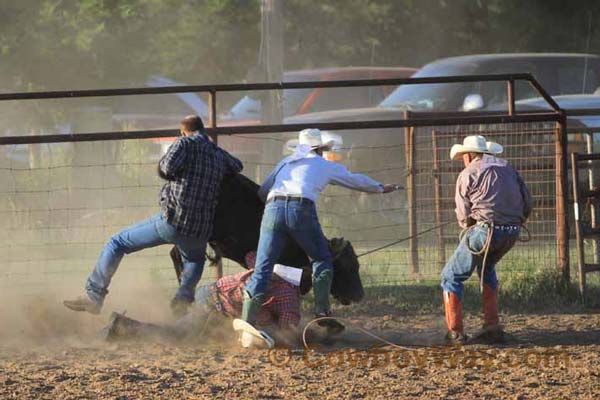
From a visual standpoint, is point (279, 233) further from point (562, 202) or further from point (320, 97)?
point (320, 97)

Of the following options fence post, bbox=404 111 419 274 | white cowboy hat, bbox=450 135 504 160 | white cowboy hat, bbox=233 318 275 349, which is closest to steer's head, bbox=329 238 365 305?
white cowboy hat, bbox=233 318 275 349

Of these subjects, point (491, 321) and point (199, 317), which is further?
point (199, 317)

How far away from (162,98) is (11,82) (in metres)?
2.84

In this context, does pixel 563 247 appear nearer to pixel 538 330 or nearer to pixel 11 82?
pixel 538 330

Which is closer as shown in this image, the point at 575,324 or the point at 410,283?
the point at 575,324

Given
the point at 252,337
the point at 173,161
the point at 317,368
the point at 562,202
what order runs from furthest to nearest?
the point at 562,202, the point at 173,161, the point at 252,337, the point at 317,368

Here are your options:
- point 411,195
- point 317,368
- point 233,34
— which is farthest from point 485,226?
point 233,34

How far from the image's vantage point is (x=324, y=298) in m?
7.80

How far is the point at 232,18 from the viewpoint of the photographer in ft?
71.7

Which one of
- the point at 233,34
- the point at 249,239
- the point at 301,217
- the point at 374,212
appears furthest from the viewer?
the point at 233,34

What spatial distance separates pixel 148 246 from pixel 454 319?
2.22m

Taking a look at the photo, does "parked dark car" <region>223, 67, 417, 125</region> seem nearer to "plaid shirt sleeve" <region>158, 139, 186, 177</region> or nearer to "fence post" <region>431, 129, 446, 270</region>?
"fence post" <region>431, 129, 446, 270</region>

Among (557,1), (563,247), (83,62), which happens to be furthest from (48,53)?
(563,247)

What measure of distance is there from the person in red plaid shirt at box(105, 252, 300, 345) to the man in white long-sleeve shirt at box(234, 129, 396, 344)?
0.20 metres
